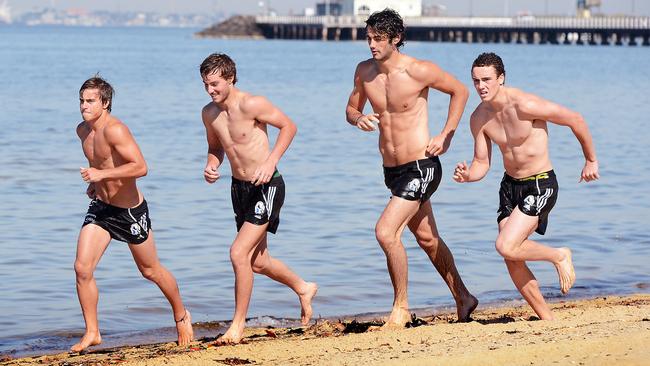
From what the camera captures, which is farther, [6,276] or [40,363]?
[6,276]

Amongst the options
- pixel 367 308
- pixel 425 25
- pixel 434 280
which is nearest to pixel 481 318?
pixel 367 308

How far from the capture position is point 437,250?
26.3 feet

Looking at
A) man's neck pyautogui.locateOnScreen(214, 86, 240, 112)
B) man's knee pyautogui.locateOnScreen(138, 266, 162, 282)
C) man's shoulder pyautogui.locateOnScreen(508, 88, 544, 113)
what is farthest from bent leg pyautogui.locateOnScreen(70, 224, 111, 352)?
man's shoulder pyautogui.locateOnScreen(508, 88, 544, 113)

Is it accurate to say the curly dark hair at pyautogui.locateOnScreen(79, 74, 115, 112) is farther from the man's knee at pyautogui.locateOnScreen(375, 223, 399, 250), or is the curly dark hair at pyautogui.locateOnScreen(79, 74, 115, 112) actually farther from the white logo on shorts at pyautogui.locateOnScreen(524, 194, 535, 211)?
the white logo on shorts at pyautogui.locateOnScreen(524, 194, 535, 211)

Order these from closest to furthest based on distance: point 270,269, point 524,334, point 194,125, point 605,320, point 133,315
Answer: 1. point 524,334
2. point 605,320
3. point 270,269
4. point 133,315
5. point 194,125

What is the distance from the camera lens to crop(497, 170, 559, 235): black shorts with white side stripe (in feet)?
24.3

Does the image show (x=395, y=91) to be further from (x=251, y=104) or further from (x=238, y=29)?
(x=238, y=29)

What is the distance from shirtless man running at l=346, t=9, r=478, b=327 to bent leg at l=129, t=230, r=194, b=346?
1.27m

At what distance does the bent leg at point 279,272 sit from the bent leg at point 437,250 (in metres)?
0.80

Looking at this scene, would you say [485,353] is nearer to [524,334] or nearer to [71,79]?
[524,334]

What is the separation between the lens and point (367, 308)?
33.5 feet

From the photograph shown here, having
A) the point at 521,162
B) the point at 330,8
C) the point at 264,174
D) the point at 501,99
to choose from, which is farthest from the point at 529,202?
the point at 330,8

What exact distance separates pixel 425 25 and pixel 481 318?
368 feet

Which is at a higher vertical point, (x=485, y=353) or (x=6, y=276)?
(x=485, y=353)
